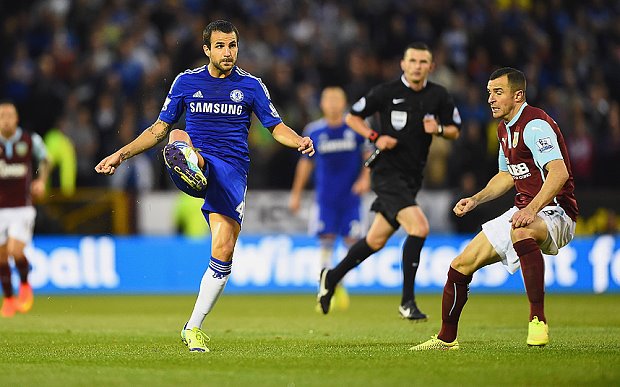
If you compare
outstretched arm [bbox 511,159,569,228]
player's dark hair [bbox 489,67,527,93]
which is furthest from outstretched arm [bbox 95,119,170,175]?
outstretched arm [bbox 511,159,569,228]

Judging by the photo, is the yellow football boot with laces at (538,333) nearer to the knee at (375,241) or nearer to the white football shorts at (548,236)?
the white football shorts at (548,236)

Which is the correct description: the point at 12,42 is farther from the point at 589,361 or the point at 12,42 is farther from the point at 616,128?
the point at 589,361

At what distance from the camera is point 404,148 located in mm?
11484

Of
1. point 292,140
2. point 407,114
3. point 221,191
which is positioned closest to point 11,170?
point 407,114

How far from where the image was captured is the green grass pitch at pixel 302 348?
21.1 ft

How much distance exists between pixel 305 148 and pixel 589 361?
7.83 ft

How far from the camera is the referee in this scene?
1127cm

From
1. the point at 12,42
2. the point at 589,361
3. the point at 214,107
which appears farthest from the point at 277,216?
the point at 589,361

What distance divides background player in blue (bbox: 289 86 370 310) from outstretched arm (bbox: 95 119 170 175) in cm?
638

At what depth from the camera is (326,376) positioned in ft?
21.2

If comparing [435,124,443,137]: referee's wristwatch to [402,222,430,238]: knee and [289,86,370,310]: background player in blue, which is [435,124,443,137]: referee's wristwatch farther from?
[289,86,370,310]: background player in blue

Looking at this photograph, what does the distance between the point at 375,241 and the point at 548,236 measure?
375 cm

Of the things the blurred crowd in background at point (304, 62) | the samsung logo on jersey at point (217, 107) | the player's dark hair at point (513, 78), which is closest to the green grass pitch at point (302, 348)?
the samsung logo on jersey at point (217, 107)

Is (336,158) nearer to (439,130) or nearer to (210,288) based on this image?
(439,130)
